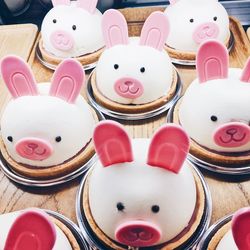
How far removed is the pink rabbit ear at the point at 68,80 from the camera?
151 cm

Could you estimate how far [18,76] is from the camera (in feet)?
5.08

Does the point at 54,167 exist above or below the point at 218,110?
below

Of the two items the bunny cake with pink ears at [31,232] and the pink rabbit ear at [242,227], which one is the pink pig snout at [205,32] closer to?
the pink rabbit ear at [242,227]

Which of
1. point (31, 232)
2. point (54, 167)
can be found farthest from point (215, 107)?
point (31, 232)

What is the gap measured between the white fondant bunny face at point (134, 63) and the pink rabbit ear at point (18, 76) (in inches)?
16.5

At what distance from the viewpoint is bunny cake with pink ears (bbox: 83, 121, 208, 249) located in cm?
123

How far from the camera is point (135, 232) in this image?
4.20ft

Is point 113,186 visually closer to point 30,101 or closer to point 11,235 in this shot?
point 11,235

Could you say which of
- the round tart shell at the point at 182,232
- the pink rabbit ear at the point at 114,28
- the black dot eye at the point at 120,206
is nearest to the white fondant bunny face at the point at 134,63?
the pink rabbit ear at the point at 114,28

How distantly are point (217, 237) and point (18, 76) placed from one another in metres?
0.99

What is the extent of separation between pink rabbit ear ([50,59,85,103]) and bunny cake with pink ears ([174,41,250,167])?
0.49 m

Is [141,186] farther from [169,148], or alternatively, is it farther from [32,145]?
[32,145]

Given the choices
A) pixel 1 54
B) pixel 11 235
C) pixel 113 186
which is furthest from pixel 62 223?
pixel 1 54

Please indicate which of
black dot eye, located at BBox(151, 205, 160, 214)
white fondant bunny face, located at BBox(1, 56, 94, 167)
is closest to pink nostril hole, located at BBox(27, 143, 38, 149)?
white fondant bunny face, located at BBox(1, 56, 94, 167)
